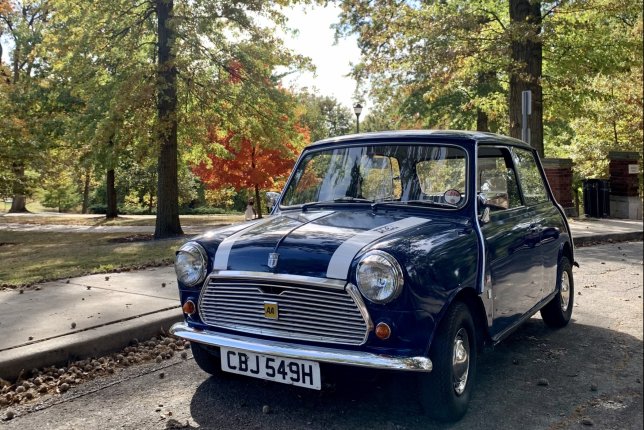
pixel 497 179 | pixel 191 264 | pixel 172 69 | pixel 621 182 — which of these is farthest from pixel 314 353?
pixel 621 182

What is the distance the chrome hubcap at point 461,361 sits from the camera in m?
3.44

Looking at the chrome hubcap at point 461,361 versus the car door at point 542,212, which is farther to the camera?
the car door at point 542,212

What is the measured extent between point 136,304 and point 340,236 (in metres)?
3.55

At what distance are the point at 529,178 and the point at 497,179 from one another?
795 mm

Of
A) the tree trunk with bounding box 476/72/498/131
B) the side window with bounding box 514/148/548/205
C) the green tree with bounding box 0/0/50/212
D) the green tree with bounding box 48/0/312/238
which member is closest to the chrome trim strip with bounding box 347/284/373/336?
the side window with bounding box 514/148/548/205

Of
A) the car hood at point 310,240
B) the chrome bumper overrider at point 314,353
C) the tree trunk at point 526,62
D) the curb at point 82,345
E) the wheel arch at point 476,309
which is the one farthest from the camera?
the tree trunk at point 526,62

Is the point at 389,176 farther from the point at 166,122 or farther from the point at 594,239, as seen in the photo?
the point at 166,122

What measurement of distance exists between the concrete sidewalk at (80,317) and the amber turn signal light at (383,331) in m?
1.53

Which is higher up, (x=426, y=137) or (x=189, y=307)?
(x=426, y=137)

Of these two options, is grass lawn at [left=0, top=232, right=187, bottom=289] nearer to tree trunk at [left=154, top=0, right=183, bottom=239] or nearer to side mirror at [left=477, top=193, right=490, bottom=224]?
tree trunk at [left=154, top=0, right=183, bottom=239]

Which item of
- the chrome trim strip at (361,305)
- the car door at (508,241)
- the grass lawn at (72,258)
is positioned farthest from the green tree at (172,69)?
the chrome trim strip at (361,305)

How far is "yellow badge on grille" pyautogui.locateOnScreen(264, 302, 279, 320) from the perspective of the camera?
11.1 feet

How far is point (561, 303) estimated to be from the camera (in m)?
5.47

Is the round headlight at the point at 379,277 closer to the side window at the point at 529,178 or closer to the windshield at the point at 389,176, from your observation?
the windshield at the point at 389,176
